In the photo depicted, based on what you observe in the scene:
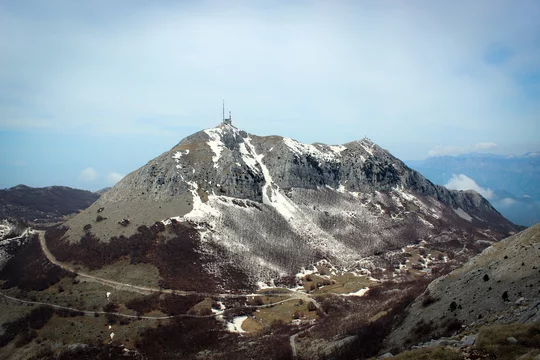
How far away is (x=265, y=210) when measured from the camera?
14500 cm

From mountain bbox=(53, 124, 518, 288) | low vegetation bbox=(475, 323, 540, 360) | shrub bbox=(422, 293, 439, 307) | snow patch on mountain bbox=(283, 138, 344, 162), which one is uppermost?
snow patch on mountain bbox=(283, 138, 344, 162)

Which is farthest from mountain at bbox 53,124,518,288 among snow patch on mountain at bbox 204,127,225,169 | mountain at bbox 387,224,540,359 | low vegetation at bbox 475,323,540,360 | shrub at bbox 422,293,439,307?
low vegetation at bbox 475,323,540,360

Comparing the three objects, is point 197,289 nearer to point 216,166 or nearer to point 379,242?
point 216,166

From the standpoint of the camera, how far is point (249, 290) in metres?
102

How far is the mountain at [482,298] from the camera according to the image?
1522 inches

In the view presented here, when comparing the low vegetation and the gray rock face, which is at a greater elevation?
the gray rock face

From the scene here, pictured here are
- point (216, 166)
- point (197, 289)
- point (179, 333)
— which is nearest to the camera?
point (179, 333)

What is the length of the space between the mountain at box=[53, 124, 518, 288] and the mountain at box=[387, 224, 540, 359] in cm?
6148

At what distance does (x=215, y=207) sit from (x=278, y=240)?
87.0ft

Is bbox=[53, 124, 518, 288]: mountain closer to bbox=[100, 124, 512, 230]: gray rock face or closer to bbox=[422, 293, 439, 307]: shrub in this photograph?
bbox=[100, 124, 512, 230]: gray rock face

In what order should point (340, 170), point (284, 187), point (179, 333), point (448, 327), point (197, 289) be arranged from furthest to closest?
point (340, 170), point (284, 187), point (197, 289), point (179, 333), point (448, 327)

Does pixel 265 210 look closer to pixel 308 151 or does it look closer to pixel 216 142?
pixel 216 142

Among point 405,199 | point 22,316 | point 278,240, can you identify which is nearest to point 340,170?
point 405,199

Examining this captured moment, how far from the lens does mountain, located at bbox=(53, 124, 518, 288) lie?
118188 mm
